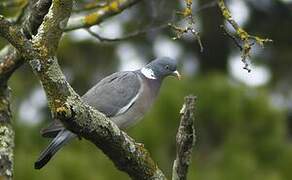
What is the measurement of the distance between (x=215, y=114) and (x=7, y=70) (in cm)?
523

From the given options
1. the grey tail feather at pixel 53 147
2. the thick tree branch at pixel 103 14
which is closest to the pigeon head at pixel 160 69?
the thick tree branch at pixel 103 14

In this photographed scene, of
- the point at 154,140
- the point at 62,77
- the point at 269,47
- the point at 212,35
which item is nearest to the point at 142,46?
the point at 212,35

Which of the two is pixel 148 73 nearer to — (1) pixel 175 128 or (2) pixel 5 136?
(2) pixel 5 136

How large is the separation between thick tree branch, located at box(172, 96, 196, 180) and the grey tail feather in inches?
42.7

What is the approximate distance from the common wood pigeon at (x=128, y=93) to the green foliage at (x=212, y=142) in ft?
9.57

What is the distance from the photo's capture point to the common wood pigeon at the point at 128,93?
21.4ft

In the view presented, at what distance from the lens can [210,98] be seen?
10.9 metres

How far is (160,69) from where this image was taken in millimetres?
7016

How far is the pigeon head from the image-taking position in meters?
6.97

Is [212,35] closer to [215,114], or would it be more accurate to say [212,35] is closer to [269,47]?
[269,47]

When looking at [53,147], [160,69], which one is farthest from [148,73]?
[53,147]

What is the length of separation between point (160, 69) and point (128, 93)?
16.8 inches

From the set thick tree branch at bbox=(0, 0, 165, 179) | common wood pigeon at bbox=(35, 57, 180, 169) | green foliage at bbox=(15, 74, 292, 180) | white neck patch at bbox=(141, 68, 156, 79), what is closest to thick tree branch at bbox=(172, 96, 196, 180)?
thick tree branch at bbox=(0, 0, 165, 179)

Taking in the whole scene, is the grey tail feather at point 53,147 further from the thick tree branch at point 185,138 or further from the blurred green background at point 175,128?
the blurred green background at point 175,128
